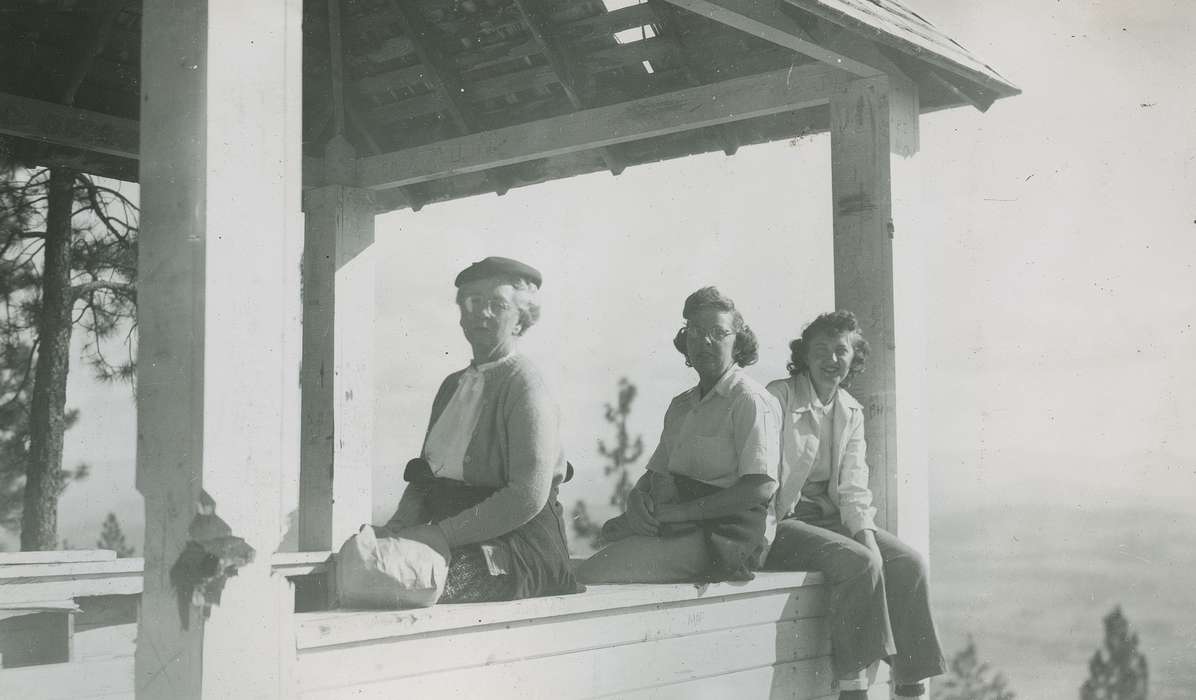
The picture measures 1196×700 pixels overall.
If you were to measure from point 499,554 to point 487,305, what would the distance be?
0.81m

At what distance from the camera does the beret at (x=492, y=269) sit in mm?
3971

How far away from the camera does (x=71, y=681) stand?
15.7ft

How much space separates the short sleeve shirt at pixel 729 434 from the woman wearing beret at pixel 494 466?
978 mm

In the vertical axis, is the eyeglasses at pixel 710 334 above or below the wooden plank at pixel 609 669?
above

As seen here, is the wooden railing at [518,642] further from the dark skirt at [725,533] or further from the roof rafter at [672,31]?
the roof rafter at [672,31]

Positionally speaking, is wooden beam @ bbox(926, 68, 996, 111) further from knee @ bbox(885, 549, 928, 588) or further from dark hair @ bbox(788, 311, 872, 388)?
knee @ bbox(885, 549, 928, 588)

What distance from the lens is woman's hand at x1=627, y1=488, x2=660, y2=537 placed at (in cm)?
480

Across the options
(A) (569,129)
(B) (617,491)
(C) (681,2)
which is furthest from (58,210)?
(C) (681,2)

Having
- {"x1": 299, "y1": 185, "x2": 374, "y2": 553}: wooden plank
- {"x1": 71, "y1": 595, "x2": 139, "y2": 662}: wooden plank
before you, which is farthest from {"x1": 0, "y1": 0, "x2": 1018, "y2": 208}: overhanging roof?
{"x1": 71, "y1": 595, "x2": 139, "y2": 662}: wooden plank

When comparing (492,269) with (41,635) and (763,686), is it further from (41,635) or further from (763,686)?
(41,635)

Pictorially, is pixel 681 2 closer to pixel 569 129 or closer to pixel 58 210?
pixel 569 129

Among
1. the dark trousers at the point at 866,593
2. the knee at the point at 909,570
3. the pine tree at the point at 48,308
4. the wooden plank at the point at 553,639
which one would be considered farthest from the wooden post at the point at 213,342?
the pine tree at the point at 48,308

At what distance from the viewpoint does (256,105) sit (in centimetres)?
314

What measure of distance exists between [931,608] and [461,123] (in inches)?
164
